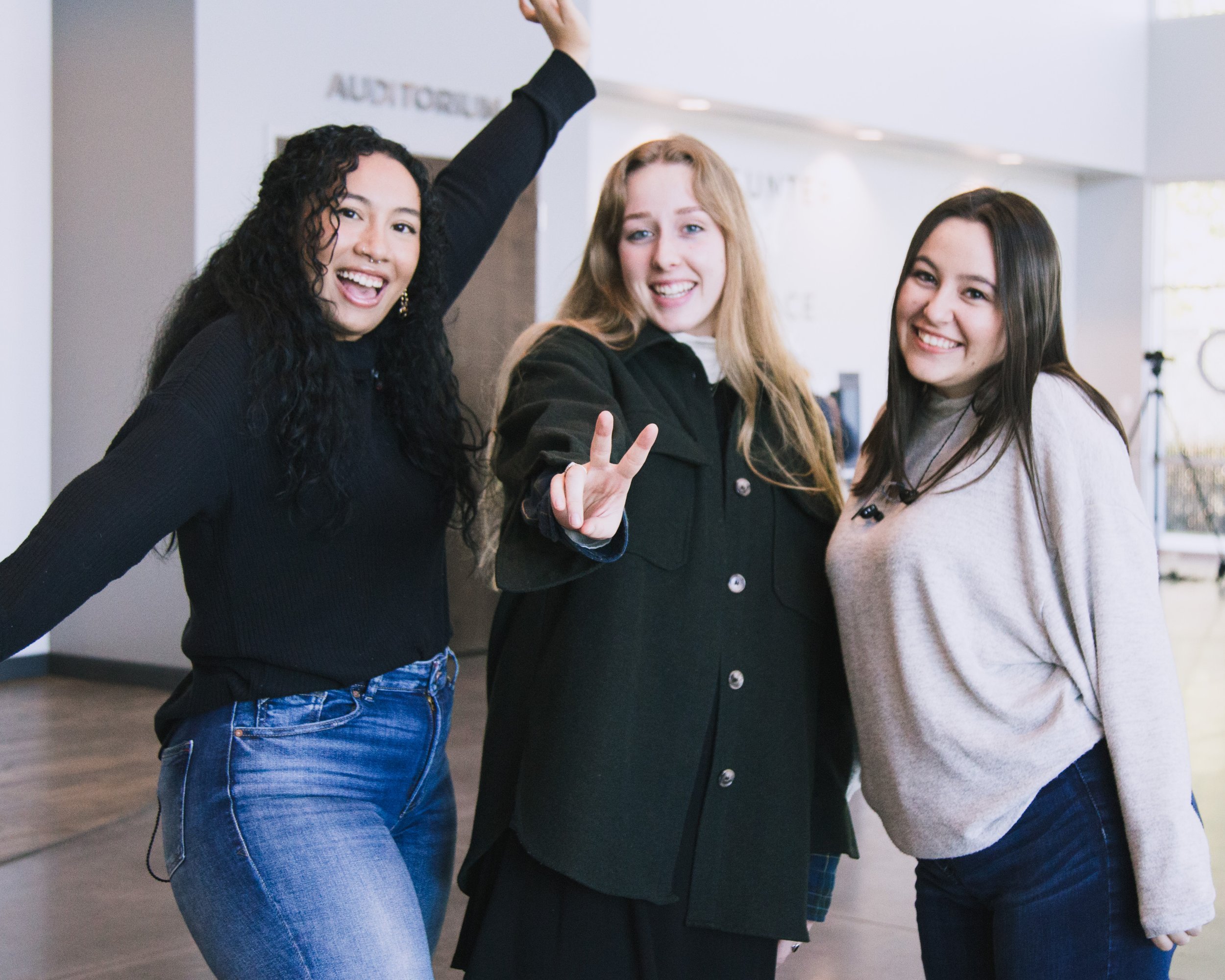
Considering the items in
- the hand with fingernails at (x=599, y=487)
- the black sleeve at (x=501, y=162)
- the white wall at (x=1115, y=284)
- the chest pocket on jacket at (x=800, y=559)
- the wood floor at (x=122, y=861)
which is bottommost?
the wood floor at (x=122, y=861)

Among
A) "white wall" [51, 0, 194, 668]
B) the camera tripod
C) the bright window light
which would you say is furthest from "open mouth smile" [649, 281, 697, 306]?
the bright window light

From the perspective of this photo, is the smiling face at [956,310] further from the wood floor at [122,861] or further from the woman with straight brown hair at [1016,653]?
the wood floor at [122,861]

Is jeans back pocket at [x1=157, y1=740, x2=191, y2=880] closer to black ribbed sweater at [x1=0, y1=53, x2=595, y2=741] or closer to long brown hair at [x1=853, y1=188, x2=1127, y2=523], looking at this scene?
black ribbed sweater at [x1=0, y1=53, x2=595, y2=741]

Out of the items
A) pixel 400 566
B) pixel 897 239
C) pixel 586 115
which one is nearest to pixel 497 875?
pixel 400 566

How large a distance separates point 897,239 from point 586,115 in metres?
4.42

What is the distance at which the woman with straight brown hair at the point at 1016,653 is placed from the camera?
5.62ft

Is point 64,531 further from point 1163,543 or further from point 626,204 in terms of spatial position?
point 1163,543

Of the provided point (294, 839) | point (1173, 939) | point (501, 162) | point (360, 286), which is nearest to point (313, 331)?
point (360, 286)

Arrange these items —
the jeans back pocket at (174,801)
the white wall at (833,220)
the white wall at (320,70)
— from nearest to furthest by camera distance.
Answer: the jeans back pocket at (174,801)
the white wall at (320,70)
the white wall at (833,220)

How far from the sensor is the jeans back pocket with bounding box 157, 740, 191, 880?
1.67 metres

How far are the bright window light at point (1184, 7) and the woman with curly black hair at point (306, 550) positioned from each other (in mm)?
13241

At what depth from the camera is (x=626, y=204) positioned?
2105 millimetres

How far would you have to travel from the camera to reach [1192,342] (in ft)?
43.3

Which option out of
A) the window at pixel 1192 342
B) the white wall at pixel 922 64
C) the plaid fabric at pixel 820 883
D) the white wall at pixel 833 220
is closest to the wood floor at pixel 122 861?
the plaid fabric at pixel 820 883
